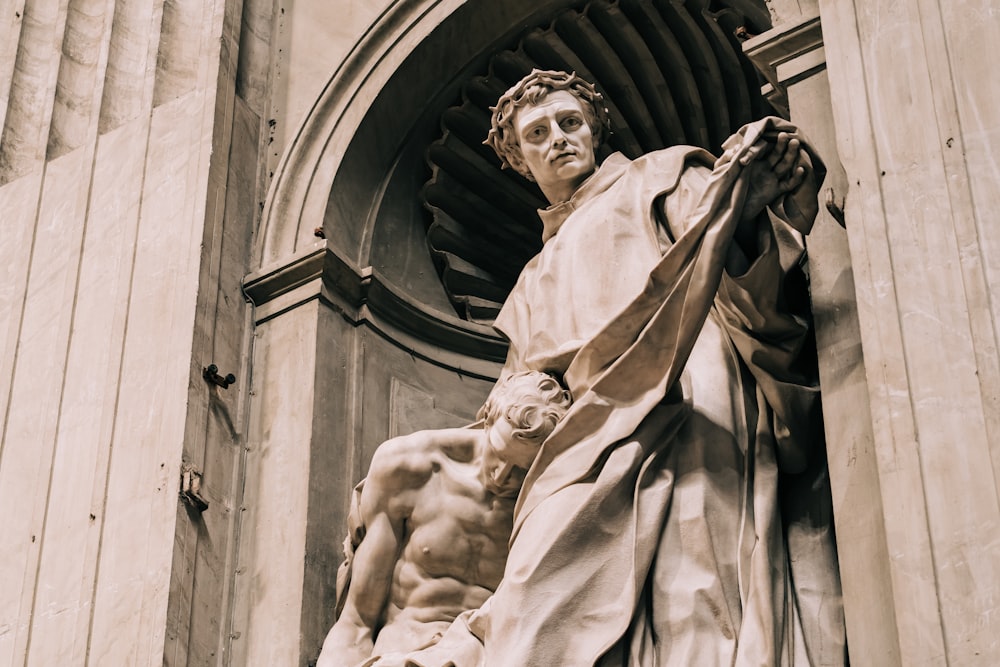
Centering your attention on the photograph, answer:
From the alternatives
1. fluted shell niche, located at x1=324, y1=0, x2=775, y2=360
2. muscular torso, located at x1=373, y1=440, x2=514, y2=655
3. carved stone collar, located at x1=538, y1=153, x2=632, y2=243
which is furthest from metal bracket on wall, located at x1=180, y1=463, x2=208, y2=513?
carved stone collar, located at x1=538, y1=153, x2=632, y2=243

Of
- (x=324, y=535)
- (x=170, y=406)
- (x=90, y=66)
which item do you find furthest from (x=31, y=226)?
(x=324, y=535)

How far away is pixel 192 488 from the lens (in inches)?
197

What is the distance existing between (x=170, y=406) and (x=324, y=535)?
1.89 feet

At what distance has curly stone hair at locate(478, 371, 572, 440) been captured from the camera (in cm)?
421

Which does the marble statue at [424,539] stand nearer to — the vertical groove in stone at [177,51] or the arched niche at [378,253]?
the arched niche at [378,253]

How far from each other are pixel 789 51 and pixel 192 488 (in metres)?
1.98

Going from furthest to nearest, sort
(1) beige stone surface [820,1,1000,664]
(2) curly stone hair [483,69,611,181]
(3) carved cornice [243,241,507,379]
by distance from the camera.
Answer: (3) carved cornice [243,241,507,379] → (2) curly stone hair [483,69,611,181] → (1) beige stone surface [820,1,1000,664]

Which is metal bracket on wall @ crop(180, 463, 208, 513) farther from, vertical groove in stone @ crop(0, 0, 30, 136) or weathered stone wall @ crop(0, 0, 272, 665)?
vertical groove in stone @ crop(0, 0, 30, 136)

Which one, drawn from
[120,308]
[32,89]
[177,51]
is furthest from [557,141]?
[32,89]

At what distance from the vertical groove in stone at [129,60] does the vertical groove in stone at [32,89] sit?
0.22 m

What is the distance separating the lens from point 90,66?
6234 millimetres

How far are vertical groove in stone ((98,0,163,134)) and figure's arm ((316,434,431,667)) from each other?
1901mm

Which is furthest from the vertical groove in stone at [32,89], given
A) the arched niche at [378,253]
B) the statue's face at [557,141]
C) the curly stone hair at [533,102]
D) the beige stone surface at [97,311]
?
the statue's face at [557,141]

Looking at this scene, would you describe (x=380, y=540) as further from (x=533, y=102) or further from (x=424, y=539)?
(x=533, y=102)
